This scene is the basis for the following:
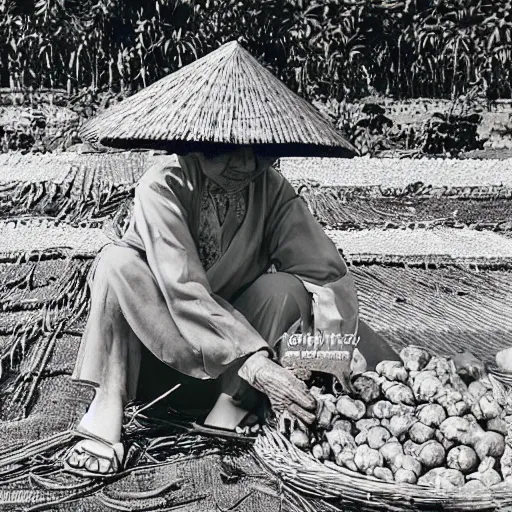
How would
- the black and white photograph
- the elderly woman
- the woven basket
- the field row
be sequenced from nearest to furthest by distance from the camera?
the woven basket, the black and white photograph, the elderly woman, the field row

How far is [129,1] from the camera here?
15.9 feet

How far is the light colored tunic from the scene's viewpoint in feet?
8.02

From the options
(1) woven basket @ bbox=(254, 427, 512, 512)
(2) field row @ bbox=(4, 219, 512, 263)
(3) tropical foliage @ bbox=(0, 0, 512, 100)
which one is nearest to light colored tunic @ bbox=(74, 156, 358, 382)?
(1) woven basket @ bbox=(254, 427, 512, 512)

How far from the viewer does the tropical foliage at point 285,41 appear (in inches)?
191

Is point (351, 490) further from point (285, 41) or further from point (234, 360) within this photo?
point (285, 41)

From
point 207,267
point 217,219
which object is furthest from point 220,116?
point 207,267

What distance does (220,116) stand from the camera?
2.48 m

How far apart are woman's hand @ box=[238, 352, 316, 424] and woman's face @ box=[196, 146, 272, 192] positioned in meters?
0.48

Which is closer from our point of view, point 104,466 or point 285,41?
point 104,466

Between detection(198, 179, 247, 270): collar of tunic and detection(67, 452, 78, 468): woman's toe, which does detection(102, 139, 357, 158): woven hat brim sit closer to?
detection(198, 179, 247, 270): collar of tunic

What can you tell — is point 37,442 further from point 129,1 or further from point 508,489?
point 129,1

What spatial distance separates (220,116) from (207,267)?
0.41 m

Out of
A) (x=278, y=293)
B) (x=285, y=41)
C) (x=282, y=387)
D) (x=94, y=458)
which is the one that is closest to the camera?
(x=282, y=387)

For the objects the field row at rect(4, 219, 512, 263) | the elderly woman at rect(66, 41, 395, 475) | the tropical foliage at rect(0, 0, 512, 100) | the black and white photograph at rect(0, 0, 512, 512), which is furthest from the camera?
the tropical foliage at rect(0, 0, 512, 100)
